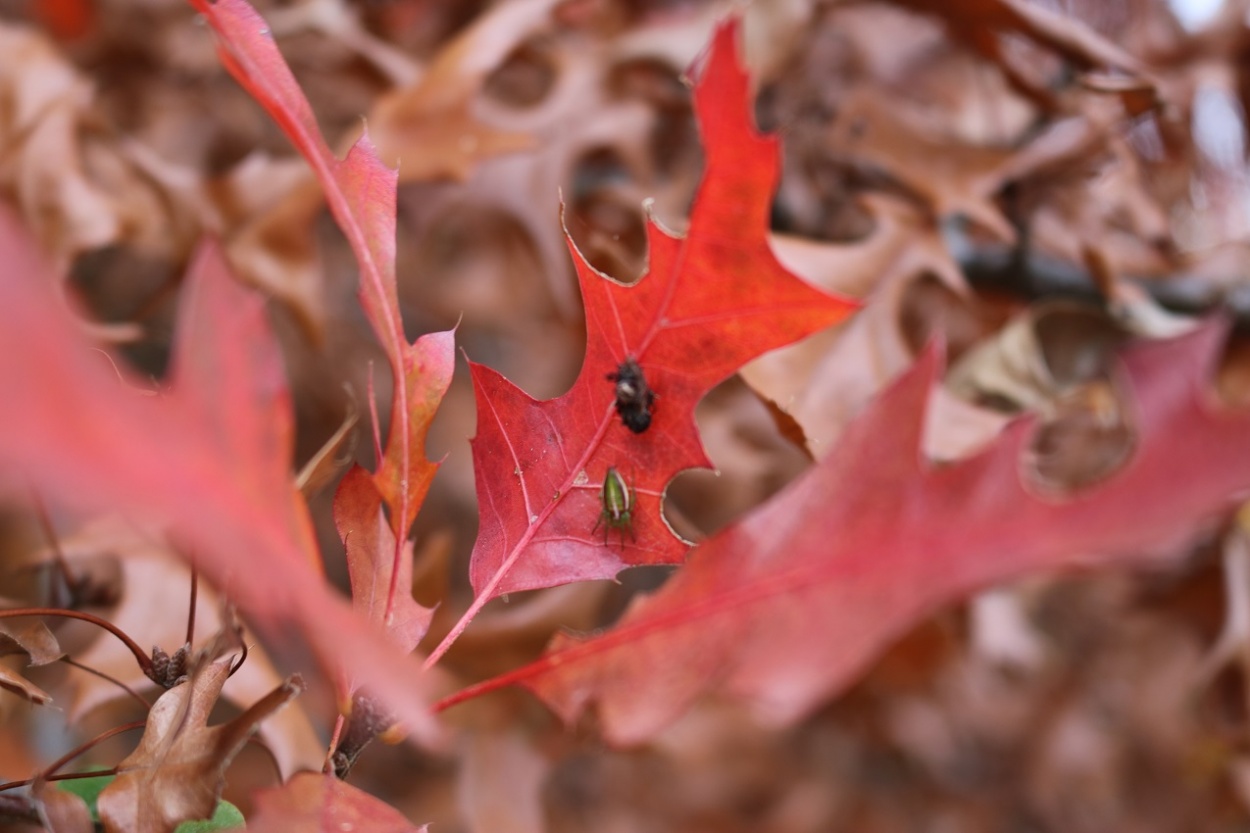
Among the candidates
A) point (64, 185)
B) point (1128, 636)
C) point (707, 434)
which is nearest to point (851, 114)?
point (707, 434)

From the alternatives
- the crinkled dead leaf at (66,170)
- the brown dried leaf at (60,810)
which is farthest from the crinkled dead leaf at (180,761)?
the crinkled dead leaf at (66,170)

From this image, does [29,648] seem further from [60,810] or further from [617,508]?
[617,508]

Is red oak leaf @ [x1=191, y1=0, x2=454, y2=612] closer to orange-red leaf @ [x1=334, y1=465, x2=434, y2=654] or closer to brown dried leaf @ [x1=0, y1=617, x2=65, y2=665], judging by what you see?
orange-red leaf @ [x1=334, y1=465, x2=434, y2=654]

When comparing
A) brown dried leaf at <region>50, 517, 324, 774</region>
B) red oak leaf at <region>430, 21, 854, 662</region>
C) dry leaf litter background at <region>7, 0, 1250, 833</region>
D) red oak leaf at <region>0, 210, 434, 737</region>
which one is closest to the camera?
red oak leaf at <region>0, 210, 434, 737</region>

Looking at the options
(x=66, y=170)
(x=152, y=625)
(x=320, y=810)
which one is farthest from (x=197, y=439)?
(x=66, y=170)

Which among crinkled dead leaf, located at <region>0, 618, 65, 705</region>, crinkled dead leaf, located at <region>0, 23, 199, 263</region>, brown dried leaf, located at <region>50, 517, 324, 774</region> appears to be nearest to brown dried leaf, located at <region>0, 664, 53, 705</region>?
crinkled dead leaf, located at <region>0, 618, 65, 705</region>

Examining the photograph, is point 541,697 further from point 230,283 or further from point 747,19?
point 747,19

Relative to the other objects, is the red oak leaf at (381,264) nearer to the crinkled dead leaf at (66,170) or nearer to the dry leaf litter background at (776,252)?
the dry leaf litter background at (776,252)
